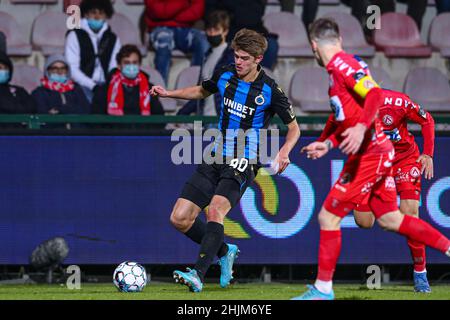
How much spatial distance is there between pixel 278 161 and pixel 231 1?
5705 mm

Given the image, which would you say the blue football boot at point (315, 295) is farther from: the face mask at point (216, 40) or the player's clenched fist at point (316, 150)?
the face mask at point (216, 40)

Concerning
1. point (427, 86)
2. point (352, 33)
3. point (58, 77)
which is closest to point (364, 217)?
point (58, 77)

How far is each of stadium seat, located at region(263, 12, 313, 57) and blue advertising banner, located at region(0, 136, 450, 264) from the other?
3.97 metres

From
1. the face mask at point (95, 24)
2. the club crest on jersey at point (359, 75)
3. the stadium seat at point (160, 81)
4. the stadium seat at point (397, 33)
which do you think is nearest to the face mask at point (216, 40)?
the stadium seat at point (160, 81)

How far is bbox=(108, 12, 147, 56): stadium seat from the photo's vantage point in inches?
603

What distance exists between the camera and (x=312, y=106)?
14.8 m

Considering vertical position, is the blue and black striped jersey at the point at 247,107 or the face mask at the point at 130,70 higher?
the face mask at the point at 130,70

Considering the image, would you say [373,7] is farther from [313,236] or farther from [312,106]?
[313,236]

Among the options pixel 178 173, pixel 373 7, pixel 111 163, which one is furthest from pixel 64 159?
pixel 373 7

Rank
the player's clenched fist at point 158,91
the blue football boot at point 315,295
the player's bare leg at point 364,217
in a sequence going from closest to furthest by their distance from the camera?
the blue football boot at point 315,295 < the player's clenched fist at point 158,91 < the player's bare leg at point 364,217

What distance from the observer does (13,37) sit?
15.3 metres

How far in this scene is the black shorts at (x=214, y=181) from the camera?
9586 mm

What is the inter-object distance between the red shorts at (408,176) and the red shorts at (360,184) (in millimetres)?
1552

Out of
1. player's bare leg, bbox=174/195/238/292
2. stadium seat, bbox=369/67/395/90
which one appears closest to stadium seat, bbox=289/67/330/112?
stadium seat, bbox=369/67/395/90
